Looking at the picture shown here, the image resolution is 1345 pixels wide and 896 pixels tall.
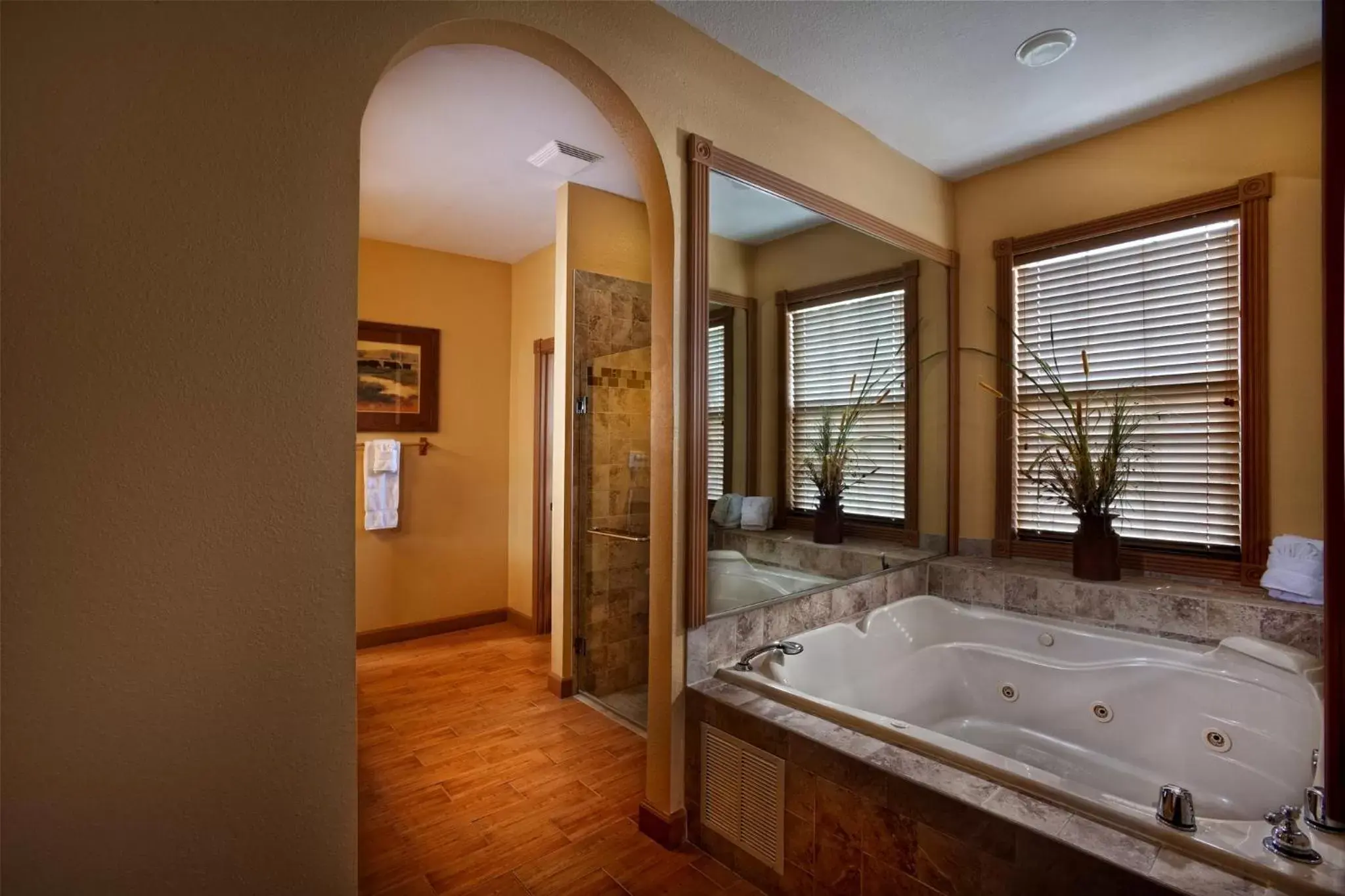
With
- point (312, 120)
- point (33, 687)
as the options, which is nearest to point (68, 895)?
point (33, 687)

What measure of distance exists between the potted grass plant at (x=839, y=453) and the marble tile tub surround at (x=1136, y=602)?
0.66 m

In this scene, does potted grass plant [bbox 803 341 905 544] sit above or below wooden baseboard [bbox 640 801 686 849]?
above

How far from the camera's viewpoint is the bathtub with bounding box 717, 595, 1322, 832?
1842 millimetres

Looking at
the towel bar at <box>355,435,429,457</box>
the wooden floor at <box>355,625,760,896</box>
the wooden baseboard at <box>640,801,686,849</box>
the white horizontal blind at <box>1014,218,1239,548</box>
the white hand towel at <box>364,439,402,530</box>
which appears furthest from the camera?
the towel bar at <box>355,435,429,457</box>

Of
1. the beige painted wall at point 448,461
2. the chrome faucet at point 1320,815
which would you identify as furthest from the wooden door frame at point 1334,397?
the beige painted wall at point 448,461

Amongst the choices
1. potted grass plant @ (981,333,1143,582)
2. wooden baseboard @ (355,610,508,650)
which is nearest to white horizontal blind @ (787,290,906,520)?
potted grass plant @ (981,333,1143,582)

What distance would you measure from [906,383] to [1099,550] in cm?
106

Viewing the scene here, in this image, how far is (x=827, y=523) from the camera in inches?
107

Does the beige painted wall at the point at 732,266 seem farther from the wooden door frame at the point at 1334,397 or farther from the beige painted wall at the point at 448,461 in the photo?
the beige painted wall at the point at 448,461

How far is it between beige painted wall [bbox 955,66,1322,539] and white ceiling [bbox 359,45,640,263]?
6.68 feet

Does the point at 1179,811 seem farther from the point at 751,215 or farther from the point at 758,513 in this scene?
the point at 751,215

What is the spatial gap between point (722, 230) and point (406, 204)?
2.13m

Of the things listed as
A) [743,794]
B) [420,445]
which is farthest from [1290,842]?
[420,445]

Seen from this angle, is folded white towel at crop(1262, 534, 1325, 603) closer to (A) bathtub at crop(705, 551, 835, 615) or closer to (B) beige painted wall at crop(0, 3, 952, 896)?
(A) bathtub at crop(705, 551, 835, 615)
